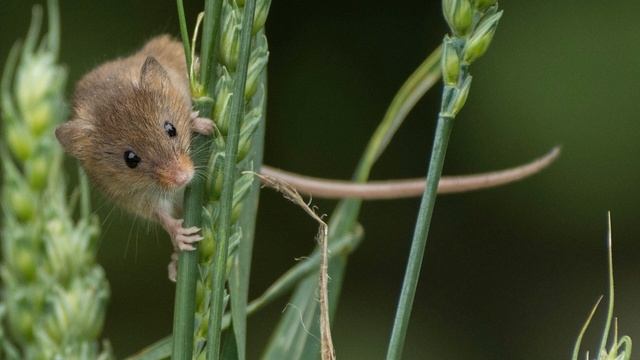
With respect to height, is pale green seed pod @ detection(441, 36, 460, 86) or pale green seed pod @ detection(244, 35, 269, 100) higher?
pale green seed pod @ detection(441, 36, 460, 86)

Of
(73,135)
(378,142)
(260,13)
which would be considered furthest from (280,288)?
(73,135)

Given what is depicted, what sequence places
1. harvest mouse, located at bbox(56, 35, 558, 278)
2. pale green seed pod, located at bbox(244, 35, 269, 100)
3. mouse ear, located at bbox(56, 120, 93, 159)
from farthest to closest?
mouse ear, located at bbox(56, 120, 93, 159) < harvest mouse, located at bbox(56, 35, 558, 278) < pale green seed pod, located at bbox(244, 35, 269, 100)

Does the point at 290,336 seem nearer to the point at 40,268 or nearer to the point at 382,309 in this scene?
the point at 40,268

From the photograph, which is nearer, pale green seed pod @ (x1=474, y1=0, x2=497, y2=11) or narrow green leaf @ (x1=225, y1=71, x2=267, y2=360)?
pale green seed pod @ (x1=474, y1=0, x2=497, y2=11)

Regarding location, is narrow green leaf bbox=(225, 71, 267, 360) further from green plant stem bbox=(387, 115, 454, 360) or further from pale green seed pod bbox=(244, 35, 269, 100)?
green plant stem bbox=(387, 115, 454, 360)

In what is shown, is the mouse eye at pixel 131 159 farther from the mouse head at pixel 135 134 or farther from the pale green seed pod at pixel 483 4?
the pale green seed pod at pixel 483 4

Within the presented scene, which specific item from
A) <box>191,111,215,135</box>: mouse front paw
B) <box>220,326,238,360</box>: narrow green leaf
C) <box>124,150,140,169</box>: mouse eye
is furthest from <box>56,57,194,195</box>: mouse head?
<box>220,326,238,360</box>: narrow green leaf

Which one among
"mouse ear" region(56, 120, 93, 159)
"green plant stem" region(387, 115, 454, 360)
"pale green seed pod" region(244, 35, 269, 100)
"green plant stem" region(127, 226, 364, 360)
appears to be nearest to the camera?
"green plant stem" region(387, 115, 454, 360)

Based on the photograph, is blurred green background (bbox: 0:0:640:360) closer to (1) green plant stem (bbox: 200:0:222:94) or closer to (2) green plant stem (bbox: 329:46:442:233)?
(2) green plant stem (bbox: 329:46:442:233)
